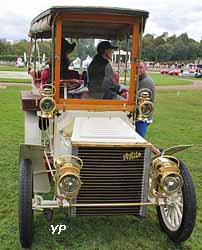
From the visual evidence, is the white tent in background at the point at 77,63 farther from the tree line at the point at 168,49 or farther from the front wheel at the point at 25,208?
the tree line at the point at 168,49

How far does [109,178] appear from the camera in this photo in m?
4.34

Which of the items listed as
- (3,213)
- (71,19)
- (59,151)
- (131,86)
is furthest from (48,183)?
(71,19)

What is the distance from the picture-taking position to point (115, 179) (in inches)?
171

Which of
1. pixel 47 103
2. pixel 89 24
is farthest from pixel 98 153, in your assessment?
pixel 89 24

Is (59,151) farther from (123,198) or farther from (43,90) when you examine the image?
(123,198)

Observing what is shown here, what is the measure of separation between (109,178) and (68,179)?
514mm

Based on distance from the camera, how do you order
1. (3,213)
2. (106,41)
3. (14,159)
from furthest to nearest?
(14,159) < (106,41) < (3,213)

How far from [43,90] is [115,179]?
143 cm

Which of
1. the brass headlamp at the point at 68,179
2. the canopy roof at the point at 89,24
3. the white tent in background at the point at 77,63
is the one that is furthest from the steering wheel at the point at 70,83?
the brass headlamp at the point at 68,179

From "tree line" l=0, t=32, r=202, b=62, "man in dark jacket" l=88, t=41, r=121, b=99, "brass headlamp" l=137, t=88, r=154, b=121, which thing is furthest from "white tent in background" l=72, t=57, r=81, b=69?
"tree line" l=0, t=32, r=202, b=62

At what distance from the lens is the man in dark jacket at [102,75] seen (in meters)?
5.38

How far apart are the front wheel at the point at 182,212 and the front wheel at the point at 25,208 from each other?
4.52ft

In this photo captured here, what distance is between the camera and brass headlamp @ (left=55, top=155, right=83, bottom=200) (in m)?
3.98

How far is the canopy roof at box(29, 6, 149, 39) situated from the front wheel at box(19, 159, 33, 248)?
1.79m
